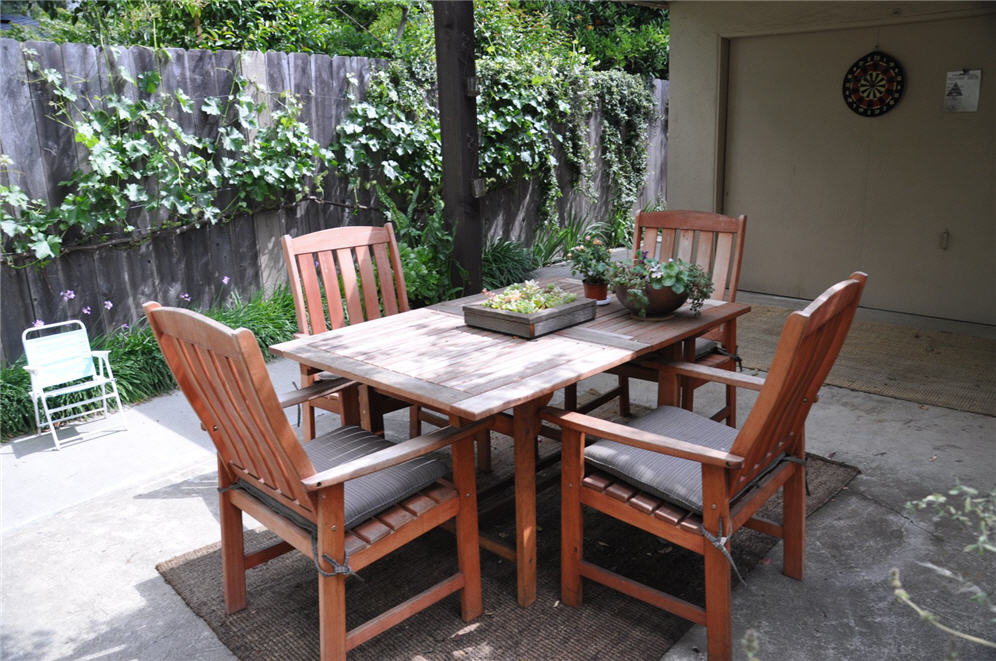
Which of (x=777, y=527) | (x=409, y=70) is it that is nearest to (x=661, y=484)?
(x=777, y=527)

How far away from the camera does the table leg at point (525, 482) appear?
88.2 inches

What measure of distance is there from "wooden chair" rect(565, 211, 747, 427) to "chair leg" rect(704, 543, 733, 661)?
1.10 m

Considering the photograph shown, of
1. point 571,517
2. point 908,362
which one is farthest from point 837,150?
point 571,517

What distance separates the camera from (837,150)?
18.2 ft

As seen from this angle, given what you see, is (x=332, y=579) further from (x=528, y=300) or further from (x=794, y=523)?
(x=794, y=523)

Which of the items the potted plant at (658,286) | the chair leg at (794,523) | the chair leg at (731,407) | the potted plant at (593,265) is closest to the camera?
the chair leg at (794,523)

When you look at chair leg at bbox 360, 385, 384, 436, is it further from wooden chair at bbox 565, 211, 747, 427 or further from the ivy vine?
the ivy vine

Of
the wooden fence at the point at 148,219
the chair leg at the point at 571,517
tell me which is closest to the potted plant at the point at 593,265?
the chair leg at the point at 571,517

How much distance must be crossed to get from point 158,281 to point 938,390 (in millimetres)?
4206

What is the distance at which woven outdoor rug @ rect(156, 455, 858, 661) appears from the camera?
213 centimetres

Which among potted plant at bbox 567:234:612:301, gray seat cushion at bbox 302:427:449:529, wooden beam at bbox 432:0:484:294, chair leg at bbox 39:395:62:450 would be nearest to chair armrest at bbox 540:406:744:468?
gray seat cushion at bbox 302:427:449:529

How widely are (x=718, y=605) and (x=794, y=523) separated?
1.71ft

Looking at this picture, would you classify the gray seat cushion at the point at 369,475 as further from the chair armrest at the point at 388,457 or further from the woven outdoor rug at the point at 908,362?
the woven outdoor rug at the point at 908,362

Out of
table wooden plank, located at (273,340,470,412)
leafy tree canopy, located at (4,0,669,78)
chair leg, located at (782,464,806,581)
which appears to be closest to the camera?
table wooden plank, located at (273,340,470,412)
